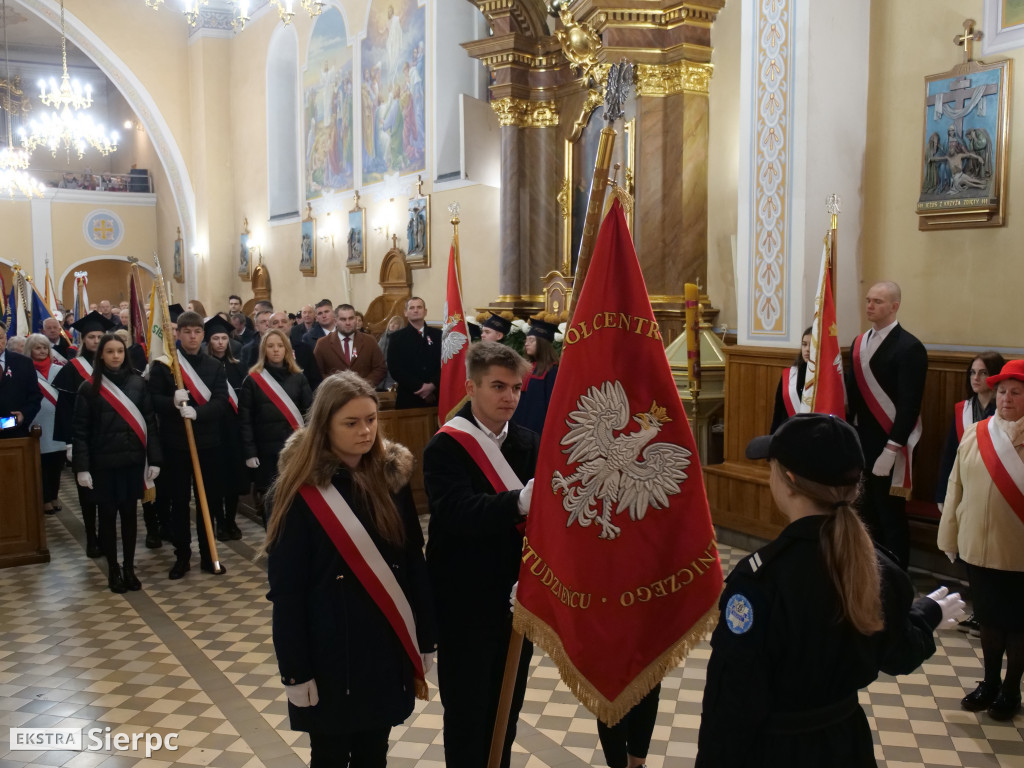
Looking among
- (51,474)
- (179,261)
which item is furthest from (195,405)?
(179,261)

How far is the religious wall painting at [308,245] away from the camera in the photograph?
55.5 feet

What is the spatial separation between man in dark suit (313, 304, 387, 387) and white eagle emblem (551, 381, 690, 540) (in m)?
6.13

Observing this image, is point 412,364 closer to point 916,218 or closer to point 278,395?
point 278,395

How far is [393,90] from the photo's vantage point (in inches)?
547

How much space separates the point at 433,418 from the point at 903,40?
473cm

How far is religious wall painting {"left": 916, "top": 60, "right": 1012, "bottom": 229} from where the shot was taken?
5.88 m

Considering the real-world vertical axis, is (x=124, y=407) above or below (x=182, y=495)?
above

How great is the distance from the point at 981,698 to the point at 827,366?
2044 mm

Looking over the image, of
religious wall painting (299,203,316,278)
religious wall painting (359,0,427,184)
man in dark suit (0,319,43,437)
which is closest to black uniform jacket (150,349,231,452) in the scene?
man in dark suit (0,319,43,437)

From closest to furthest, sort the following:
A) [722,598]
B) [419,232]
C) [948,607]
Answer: [722,598]
[948,607]
[419,232]

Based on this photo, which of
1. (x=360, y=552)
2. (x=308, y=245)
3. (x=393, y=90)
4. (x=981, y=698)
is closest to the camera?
(x=360, y=552)

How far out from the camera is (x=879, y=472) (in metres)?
5.49

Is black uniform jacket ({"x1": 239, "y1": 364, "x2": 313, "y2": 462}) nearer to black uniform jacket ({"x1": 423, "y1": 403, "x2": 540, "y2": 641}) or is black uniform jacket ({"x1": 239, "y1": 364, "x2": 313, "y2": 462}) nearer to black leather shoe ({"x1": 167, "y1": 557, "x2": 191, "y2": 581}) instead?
black leather shoe ({"x1": 167, "y1": 557, "x2": 191, "y2": 581})

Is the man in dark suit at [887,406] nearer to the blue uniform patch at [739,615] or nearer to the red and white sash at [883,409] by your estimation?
the red and white sash at [883,409]
